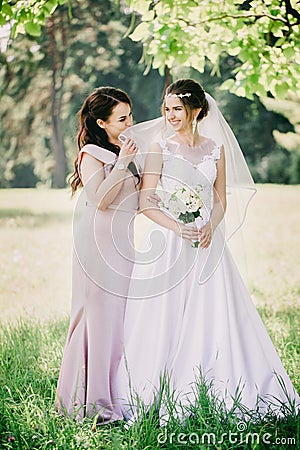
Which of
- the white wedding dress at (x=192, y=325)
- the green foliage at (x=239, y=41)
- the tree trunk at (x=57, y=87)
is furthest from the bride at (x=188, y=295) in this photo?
the tree trunk at (x=57, y=87)

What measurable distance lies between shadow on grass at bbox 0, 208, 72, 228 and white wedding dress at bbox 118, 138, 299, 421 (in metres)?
7.59

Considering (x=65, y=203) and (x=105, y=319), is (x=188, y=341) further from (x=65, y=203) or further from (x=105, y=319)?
(x=65, y=203)

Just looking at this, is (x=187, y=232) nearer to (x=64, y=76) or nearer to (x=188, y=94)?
(x=188, y=94)

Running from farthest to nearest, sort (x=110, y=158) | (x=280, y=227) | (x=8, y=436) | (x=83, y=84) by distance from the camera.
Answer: (x=83, y=84) < (x=280, y=227) < (x=110, y=158) < (x=8, y=436)

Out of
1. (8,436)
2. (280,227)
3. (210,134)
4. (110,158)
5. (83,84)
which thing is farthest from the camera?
(83,84)

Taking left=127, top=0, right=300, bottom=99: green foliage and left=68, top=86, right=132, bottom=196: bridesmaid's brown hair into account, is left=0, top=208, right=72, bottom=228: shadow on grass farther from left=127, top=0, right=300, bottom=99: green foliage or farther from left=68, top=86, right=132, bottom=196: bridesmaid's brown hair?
left=68, top=86, right=132, bottom=196: bridesmaid's brown hair

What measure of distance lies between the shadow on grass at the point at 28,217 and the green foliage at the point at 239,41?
20.9 feet

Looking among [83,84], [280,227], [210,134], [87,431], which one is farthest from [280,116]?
[87,431]

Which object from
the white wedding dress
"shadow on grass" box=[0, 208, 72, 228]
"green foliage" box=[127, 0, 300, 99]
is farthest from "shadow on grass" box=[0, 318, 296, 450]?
"shadow on grass" box=[0, 208, 72, 228]

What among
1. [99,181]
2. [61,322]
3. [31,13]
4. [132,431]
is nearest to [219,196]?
[99,181]

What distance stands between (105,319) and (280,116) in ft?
31.4

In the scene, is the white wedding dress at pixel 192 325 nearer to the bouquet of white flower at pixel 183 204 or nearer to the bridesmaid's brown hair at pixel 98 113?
the bouquet of white flower at pixel 183 204

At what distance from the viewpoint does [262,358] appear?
3049mm

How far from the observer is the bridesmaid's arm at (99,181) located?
2918 millimetres
